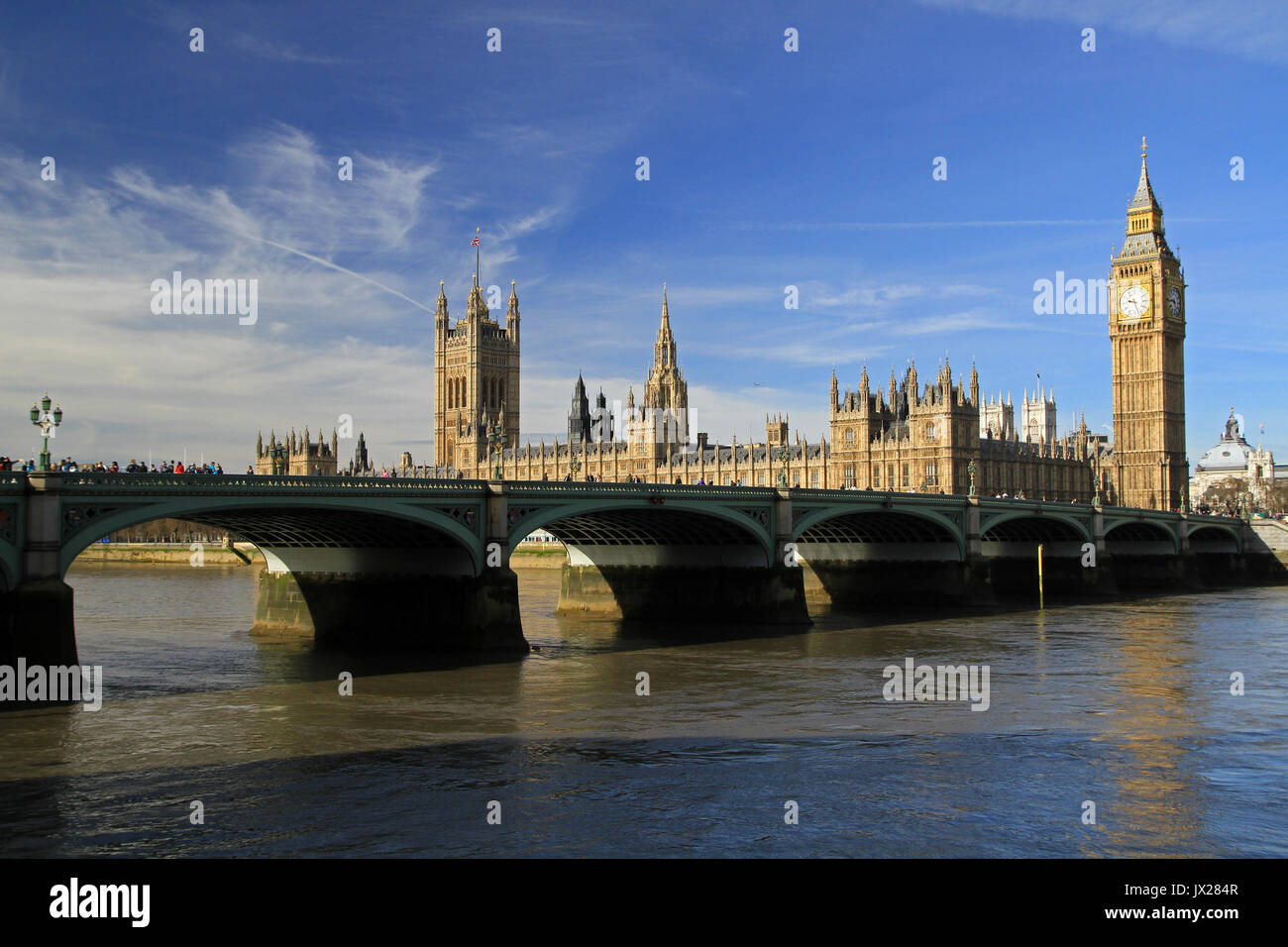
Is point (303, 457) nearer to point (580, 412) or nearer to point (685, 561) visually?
point (580, 412)

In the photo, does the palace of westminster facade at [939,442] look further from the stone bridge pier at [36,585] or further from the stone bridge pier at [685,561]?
the stone bridge pier at [36,585]

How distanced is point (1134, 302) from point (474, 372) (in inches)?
2954

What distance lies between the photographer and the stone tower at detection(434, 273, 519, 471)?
148 m

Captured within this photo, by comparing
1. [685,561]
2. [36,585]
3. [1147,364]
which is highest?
[1147,364]

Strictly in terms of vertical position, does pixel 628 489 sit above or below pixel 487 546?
above

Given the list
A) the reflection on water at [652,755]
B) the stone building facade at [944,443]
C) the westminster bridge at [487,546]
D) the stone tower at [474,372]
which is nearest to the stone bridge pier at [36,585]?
the westminster bridge at [487,546]

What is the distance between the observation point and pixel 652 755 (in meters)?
20.5

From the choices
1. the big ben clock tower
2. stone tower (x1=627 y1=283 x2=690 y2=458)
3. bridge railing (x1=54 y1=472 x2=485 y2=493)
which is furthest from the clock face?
bridge railing (x1=54 y1=472 x2=485 y2=493)

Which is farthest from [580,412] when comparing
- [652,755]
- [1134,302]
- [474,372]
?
[652,755]

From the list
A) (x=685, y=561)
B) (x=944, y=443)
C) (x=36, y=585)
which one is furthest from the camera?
(x=944, y=443)

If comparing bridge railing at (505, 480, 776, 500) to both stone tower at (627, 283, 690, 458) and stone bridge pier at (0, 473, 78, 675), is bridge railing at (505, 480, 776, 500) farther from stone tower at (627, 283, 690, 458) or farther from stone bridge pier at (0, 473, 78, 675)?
stone tower at (627, 283, 690, 458)

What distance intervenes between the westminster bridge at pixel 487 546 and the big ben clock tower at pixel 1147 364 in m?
51.3

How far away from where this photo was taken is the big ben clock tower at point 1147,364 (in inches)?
4328
